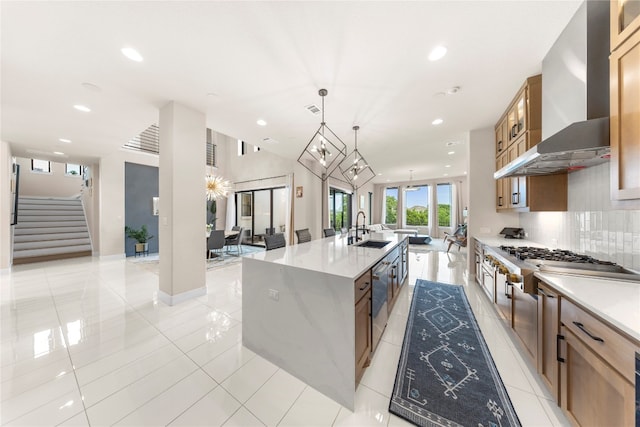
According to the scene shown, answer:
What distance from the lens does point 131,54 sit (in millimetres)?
2078

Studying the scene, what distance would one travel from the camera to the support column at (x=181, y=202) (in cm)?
305

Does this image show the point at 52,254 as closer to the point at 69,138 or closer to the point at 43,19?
the point at 69,138

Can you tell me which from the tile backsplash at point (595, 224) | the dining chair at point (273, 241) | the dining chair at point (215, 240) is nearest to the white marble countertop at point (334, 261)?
the dining chair at point (273, 241)

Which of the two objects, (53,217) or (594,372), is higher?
(53,217)

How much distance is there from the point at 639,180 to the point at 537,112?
182cm

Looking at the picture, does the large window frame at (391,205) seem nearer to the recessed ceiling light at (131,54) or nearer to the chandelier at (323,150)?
the chandelier at (323,150)

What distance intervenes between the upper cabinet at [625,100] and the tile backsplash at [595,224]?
712 mm

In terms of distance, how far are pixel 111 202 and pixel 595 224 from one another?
9.55 meters

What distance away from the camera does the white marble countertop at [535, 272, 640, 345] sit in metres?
0.96

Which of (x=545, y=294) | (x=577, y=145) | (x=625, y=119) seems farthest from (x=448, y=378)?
(x=625, y=119)

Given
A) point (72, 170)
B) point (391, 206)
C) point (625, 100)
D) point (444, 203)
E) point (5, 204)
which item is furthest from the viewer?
point (391, 206)

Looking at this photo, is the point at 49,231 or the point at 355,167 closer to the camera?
the point at 355,167

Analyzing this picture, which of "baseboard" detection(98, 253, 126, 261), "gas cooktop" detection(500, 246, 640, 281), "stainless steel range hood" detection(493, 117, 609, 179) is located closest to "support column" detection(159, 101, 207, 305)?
"stainless steel range hood" detection(493, 117, 609, 179)

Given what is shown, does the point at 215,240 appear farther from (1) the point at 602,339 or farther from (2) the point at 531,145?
(2) the point at 531,145
